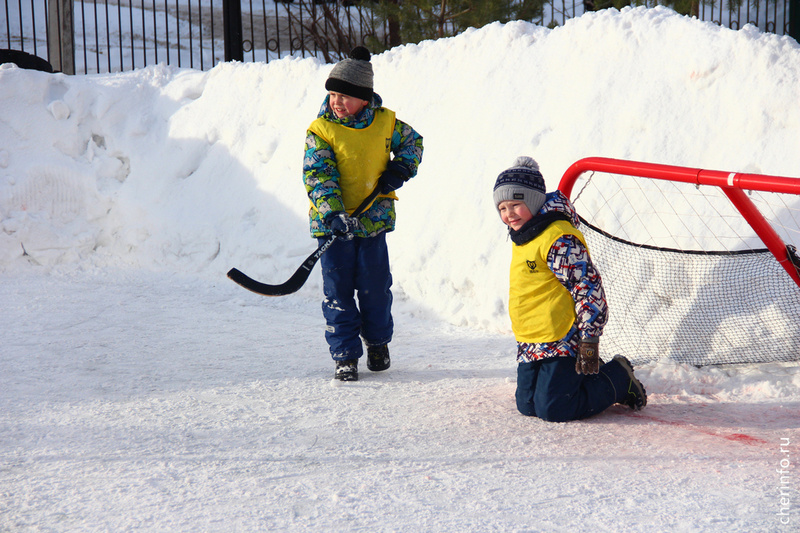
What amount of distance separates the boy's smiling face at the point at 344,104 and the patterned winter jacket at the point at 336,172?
2 cm

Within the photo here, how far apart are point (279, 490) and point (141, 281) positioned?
11.7 ft

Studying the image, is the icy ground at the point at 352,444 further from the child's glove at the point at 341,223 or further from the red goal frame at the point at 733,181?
the child's glove at the point at 341,223

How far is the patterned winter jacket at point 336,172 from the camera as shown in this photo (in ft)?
9.66

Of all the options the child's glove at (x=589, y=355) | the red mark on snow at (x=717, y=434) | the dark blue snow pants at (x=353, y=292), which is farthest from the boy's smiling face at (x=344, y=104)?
the red mark on snow at (x=717, y=434)

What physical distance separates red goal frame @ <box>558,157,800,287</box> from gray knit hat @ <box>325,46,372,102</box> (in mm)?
1025

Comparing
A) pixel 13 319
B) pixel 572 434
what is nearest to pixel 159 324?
pixel 13 319

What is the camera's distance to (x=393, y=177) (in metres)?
3.05

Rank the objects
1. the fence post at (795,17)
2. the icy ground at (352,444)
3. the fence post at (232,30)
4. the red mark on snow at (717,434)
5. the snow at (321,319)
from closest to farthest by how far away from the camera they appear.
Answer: the icy ground at (352,444) → the snow at (321,319) → the red mark on snow at (717,434) → the fence post at (232,30) → the fence post at (795,17)

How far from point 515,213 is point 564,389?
64 centimetres

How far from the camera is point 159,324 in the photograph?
4.07 metres

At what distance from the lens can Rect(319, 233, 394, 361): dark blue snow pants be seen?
121 inches

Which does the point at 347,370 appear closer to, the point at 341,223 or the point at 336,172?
the point at 341,223

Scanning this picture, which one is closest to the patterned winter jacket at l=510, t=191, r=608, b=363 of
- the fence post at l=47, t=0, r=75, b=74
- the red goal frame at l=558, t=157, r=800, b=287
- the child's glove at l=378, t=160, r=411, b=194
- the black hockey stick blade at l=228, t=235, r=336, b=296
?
the red goal frame at l=558, t=157, r=800, b=287

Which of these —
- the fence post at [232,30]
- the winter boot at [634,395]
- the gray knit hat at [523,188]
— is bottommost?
the winter boot at [634,395]
